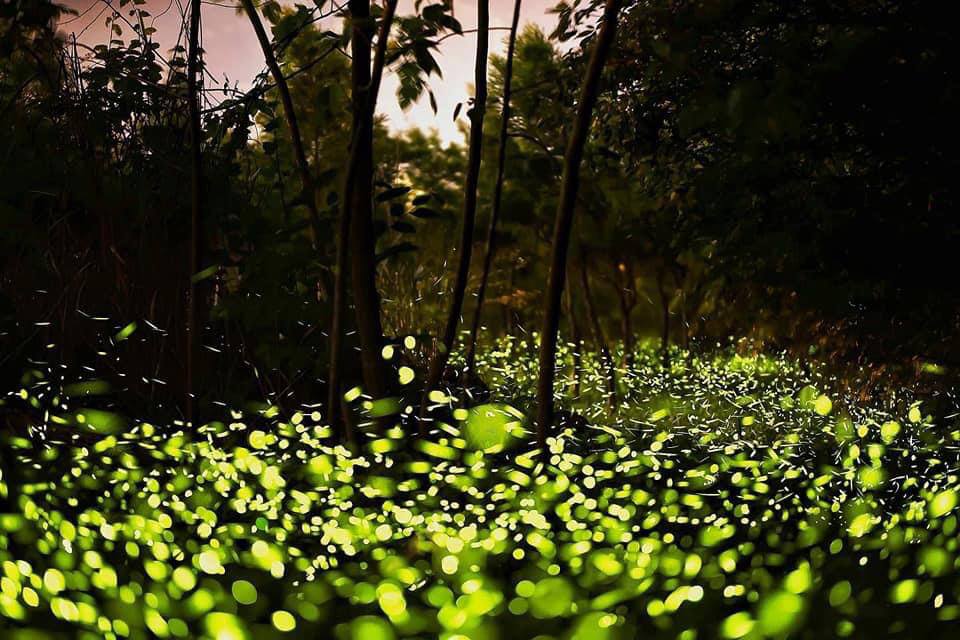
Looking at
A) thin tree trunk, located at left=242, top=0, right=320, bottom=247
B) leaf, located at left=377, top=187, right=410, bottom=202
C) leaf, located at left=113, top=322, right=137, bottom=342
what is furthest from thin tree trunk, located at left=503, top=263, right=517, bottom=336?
leaf, located at left=377, top=187, right=410, bottom=202

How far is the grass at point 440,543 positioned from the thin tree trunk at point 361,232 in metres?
0.23

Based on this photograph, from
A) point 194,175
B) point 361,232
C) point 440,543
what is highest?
point 194,175

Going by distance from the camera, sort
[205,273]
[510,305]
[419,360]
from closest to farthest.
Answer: [205,273] → [419,360] → [510,305]

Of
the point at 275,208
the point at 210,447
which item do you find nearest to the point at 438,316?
the point at 275,208

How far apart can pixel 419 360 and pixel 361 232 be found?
9.70 ft

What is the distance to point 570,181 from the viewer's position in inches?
137

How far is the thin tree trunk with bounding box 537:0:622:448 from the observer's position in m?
3.42

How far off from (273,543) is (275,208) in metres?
2.36

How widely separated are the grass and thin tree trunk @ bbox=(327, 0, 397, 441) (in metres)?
0.23

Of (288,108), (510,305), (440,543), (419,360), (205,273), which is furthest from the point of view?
(510,305)

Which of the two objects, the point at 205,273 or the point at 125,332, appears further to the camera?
the point at 125,332

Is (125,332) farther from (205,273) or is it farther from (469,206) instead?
(469,206)

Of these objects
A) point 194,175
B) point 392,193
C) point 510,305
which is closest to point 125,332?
point 194,175

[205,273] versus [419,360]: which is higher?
[205,273]
